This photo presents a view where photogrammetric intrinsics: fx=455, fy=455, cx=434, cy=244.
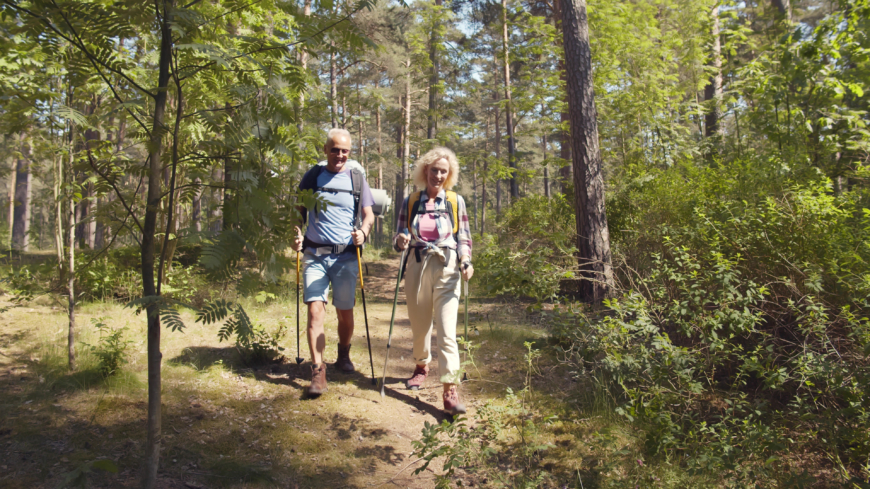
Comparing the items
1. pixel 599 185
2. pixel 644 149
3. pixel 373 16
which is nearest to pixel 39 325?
pixel 599 185

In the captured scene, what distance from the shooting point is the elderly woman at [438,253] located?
3.90 meters

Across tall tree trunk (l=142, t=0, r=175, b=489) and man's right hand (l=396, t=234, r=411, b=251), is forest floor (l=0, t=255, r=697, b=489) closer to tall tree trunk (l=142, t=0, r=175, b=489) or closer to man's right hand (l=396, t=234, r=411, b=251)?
tall tree trunk (l=142, t=0, r=175, b=489)

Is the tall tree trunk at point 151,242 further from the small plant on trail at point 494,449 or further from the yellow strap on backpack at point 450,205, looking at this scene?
the yellow strap on backpack at point 450,205

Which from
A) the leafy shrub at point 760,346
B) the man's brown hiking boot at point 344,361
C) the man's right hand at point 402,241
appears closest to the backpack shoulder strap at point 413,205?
the man's right hand at point 402,241

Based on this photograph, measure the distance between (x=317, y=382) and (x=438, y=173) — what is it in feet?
7.06

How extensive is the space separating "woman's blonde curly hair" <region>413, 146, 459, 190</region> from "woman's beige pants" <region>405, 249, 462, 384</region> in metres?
0.68

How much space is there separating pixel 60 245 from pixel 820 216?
6.68 meters

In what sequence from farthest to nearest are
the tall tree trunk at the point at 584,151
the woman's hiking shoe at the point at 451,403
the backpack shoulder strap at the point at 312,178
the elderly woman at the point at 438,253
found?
1. the tall tree trunk at the point at 584,151
2. the backpack shoulder strap at the point at 312,178
3. the elderly woman at the point at 438,253
4. the woman's hiking shoe at the point at 451,403

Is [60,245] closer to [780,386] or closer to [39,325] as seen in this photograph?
[39,325]

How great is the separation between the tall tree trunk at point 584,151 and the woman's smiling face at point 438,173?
2.35 m

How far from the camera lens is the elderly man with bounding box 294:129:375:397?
4062 millimetres

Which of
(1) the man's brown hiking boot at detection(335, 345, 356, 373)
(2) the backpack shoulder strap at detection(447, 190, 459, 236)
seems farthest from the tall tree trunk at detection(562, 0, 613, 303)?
(1) the man's brown hiking boot at detection(335, 345, 356, 373)

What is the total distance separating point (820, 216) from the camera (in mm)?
3742

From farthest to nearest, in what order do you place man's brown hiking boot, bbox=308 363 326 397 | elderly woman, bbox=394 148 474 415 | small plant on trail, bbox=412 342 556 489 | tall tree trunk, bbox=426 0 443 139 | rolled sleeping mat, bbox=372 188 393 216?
1. tall tree trunk, bbox=426 0 443 139
2. rolled sleeping mat, bbox=372 188 393 216
3. man's brown hiking boot, bbox=308 363 326 397
4. elderly woman, bbox=394 148 474 415
5. small plant on trail, bbox=412 342 556 489
